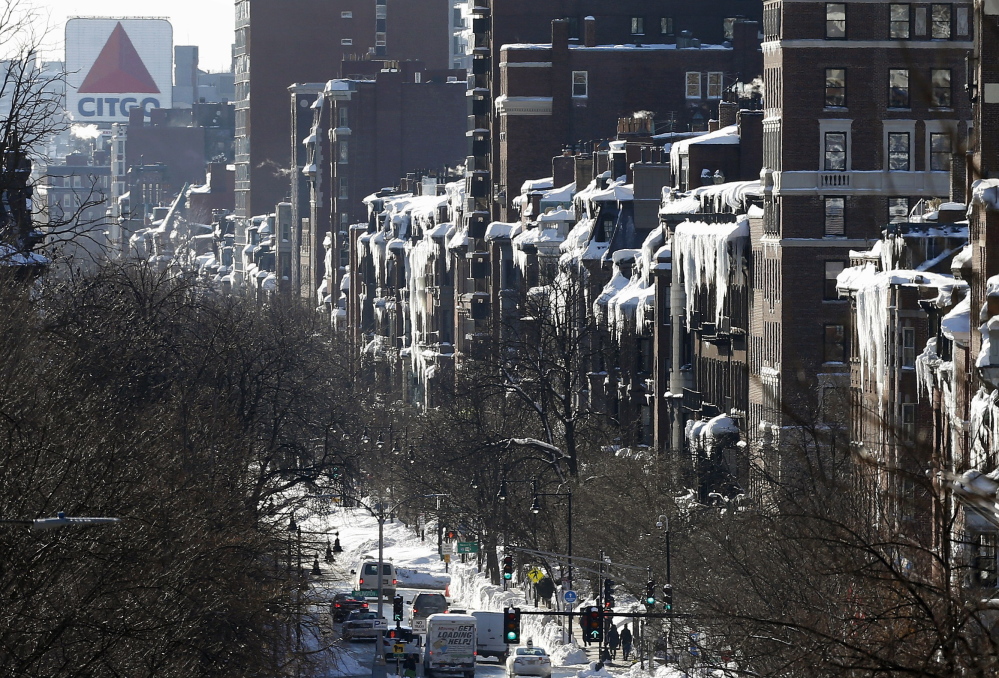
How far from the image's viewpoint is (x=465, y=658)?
76438 millimetres

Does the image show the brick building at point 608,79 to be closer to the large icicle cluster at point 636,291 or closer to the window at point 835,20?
the large icicle cluster at point 636,291

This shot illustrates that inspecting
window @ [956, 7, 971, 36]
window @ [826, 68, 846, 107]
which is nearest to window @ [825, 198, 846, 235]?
window @ [826, 68, 846, 107]

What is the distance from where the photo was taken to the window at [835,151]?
82.8 meters

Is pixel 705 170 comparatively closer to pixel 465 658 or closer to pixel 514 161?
pixel 465 658

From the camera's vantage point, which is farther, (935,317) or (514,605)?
(514,605)

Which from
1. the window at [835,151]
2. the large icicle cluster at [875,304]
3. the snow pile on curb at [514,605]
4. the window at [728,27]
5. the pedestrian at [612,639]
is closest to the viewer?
the large icicle cluster at [875,304]

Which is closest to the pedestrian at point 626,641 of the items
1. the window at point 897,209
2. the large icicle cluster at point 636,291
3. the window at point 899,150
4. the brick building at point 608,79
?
the window at point 897,209

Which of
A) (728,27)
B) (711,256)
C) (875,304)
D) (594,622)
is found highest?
(728,27)

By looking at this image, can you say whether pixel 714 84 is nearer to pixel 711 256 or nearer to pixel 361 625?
→ pixel 711 256

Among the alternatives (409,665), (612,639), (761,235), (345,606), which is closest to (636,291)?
(761,235)

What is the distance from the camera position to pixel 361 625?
277 ft

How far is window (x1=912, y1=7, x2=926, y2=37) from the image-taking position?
266ft

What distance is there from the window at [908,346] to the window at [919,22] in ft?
69.1

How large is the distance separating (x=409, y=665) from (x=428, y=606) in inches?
429
